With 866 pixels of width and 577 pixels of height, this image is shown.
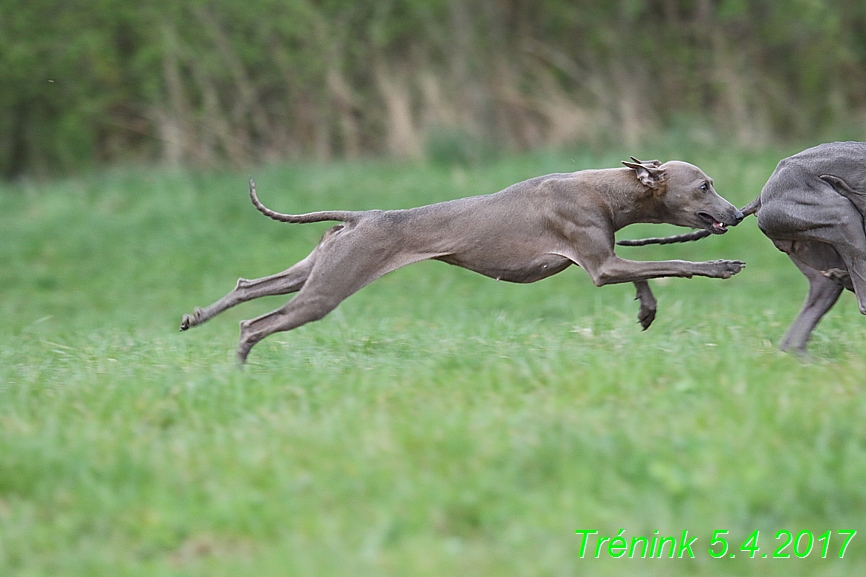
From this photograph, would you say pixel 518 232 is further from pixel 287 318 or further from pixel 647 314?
pixel 287 318

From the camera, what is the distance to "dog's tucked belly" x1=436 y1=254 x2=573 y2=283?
22.0ft

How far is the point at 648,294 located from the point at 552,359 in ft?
3.68

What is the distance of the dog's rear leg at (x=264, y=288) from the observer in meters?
6.84

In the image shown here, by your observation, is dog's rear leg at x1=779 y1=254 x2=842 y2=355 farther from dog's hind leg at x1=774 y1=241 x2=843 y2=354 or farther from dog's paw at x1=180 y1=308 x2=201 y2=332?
dog's paw at x1=180 y1=308 x2=201 y2=332

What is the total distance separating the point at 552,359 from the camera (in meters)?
5.90

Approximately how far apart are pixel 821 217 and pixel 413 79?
586 inches

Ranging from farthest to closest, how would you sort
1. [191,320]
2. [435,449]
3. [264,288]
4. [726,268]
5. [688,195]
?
1. [191,320]
2. [264,288]
3. [688,195]
4. [726,268]
5. [435,449]

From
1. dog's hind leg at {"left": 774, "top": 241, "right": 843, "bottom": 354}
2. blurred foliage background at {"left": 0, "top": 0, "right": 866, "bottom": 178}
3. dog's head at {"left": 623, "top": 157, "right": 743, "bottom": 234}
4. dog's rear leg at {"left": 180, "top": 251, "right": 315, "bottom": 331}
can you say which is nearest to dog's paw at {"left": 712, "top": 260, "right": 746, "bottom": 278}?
dog's head at {"left": 623, "top": 157, "right": 743, "bottom": 234}

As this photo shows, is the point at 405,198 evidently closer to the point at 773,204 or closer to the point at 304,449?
the point at 773,204

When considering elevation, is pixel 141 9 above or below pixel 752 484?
above

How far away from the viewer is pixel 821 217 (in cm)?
618

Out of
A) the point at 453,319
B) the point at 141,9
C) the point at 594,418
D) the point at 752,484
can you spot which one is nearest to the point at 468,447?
the point at 594,418

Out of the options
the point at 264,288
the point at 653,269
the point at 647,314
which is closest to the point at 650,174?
the point at 653,269

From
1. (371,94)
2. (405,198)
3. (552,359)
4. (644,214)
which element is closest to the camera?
(552,359)
